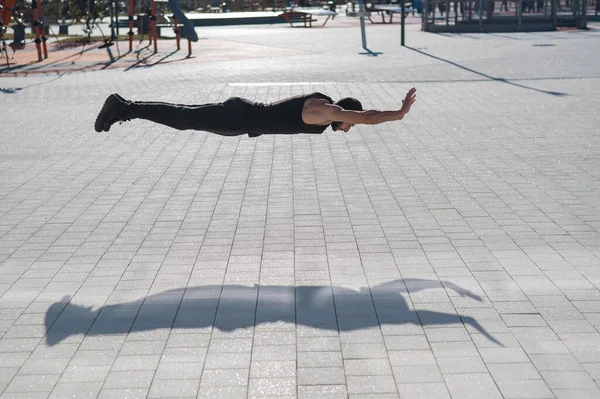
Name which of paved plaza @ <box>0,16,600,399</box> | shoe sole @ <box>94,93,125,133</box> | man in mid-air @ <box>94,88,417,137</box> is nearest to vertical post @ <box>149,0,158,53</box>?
paved plaza @ <box>0,16,600,399</box>

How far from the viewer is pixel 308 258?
6613 millimetres

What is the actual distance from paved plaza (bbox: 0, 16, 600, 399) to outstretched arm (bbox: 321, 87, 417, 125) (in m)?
1.12

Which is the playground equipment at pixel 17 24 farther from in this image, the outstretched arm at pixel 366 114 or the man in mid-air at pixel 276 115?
the outstretched arm at pixel 366 114

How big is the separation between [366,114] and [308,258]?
126cm

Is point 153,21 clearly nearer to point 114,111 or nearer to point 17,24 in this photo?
point 17,24

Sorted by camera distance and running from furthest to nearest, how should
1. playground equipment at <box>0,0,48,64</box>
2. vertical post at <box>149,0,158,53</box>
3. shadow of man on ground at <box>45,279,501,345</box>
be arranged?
vertical post at <box>149,0,158,53</box> < playground equipment at <box>0,0,48,64</box> < shadow of man on ground at <box>45,279,501,345</box>

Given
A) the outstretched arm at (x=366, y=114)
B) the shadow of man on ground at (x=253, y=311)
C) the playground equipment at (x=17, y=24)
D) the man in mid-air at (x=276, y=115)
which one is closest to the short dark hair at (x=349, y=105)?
the man in mid-air at (x=276, y=115)

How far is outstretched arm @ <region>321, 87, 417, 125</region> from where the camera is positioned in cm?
610

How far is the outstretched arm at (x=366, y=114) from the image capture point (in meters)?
6.10

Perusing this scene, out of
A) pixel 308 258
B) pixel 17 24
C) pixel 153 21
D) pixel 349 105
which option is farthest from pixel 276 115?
pixel 153 21

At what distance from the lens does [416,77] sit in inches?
715

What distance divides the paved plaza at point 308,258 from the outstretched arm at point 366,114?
1.12 meters

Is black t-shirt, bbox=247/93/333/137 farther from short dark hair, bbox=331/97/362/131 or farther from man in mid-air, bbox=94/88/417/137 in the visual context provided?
short dark hair, bbox=331/97/362/131

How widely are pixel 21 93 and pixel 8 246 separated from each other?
10.9 metres
